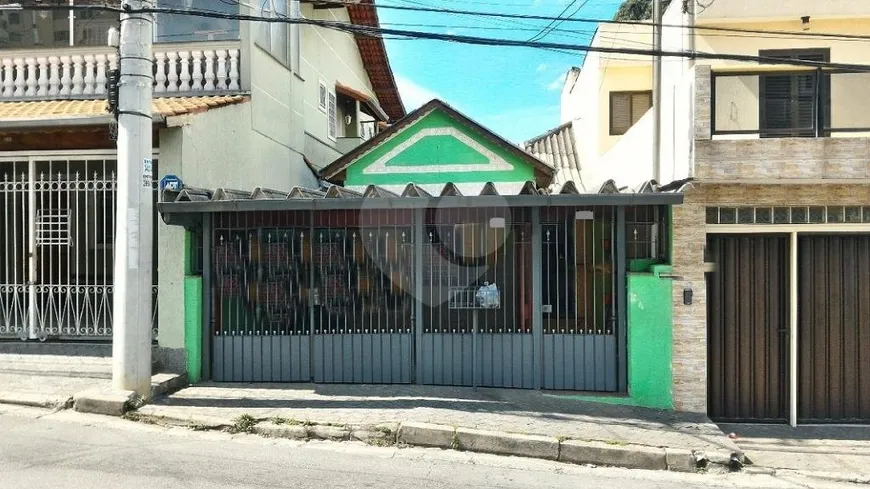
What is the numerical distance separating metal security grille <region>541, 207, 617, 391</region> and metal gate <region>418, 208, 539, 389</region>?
9.6 inches

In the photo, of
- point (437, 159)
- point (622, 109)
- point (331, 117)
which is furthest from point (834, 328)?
point (331, 117)

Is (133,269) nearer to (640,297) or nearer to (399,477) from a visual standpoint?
(399,477)

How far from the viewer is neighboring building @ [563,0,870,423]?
22.9 ft

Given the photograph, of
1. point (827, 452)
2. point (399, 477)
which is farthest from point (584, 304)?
point (399, 477)

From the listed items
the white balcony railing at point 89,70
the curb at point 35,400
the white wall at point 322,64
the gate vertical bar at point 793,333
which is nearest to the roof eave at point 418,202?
the gate vertical bar at point 793,333

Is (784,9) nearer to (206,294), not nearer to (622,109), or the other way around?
(622,109)

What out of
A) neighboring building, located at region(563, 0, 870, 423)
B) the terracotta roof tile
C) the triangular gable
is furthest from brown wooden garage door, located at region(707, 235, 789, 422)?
the terracotta roof tile

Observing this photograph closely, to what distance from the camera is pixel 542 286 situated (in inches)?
291

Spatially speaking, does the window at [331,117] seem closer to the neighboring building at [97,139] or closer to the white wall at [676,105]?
the neighboring building at [97,139]

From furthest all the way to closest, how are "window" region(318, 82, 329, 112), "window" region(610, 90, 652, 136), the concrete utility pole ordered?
"window" region(610, 90, 652, 136) → "window" region(318, 82, 329, 112) → the concrete utility pole

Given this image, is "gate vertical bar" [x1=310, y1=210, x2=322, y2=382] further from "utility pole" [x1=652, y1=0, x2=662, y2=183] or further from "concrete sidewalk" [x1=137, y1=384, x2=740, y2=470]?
"utility pole" [x1=652, y1=0, x2=662, y2=183]

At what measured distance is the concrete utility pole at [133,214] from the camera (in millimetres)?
6551

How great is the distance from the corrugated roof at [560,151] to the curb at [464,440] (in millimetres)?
11642

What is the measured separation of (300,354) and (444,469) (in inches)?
118
